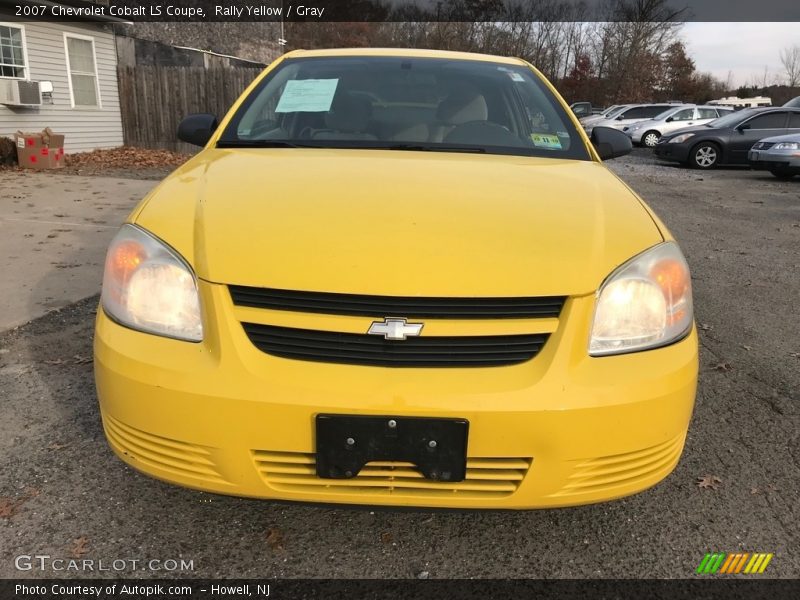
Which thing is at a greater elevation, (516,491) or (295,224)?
(295,224)

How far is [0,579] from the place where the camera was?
1.75 meters

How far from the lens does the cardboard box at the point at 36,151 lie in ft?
36.6

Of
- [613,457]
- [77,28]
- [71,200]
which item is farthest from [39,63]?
[613,457]

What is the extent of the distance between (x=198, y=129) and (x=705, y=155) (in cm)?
1537

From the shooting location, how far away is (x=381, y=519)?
6.77ft

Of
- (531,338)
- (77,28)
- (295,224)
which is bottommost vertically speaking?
(531,338)

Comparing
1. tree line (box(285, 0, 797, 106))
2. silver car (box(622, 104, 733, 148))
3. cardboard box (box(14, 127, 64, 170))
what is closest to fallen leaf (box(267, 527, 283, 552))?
cardboard box (box(14, 127, 64, 170))

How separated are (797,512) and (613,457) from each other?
1.01m

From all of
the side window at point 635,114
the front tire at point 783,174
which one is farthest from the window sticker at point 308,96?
the side window at point 635,114

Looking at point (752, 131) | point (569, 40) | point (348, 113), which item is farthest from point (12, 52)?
point (569, 40)

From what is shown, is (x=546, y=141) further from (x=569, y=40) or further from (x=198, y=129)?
(x=569, y=40)

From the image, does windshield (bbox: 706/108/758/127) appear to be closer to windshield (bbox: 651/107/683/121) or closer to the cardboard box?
windshield (bbox: 651/107/683/121)

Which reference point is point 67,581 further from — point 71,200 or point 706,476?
point 71,200

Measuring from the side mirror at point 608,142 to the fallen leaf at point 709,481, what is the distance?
5.56 ft
